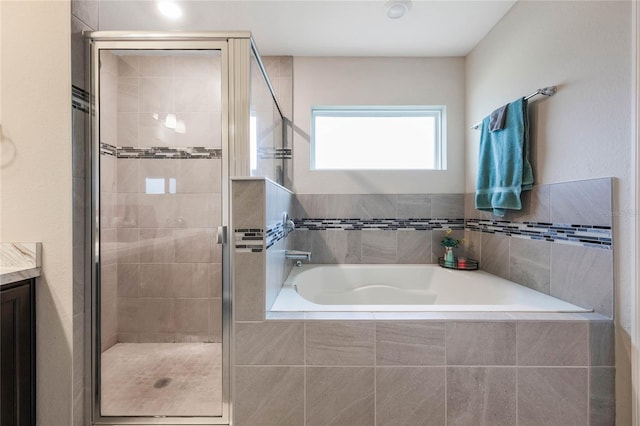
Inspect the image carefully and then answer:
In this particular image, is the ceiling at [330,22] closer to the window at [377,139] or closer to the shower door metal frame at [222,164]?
the window at [377,139]

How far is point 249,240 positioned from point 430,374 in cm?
92

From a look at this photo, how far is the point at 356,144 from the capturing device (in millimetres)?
2398

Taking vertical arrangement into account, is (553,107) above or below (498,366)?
above

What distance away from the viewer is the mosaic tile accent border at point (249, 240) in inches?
44.5

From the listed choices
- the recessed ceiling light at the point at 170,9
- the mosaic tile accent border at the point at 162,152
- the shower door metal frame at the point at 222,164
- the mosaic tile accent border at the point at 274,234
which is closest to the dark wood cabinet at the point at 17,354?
the shower door metal frame at the point at 222,164

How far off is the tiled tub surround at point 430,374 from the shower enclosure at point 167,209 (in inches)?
11.3

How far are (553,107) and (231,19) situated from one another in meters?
2.01

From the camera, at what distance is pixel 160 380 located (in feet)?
4.65

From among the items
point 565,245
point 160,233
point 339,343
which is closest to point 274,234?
point 339,343

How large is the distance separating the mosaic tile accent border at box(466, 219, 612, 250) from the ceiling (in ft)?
4.55

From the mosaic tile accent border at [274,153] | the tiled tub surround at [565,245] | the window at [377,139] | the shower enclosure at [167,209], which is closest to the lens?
the tiled tub surround at [565,245]

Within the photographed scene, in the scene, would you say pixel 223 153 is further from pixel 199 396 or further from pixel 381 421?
pixel 381 421

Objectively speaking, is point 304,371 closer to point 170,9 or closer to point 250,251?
point 250,251

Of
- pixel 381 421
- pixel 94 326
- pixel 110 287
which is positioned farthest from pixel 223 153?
pixel 381 421
